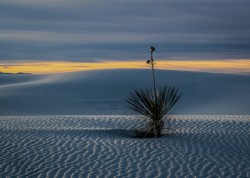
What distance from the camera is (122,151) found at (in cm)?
1006

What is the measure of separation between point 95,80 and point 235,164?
99.2 ft

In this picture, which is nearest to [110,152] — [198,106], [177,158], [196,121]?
[177,158]

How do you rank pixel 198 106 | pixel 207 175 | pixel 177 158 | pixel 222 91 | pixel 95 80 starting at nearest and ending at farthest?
pixel 207 175
pixel 177 158
pixel 198 106
pixel 222 91
pixel 95 80

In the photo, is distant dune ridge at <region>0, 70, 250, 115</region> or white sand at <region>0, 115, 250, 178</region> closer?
white sand at <region>0, 115, 250, 178</region>

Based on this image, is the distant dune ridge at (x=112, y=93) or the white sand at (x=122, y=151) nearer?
the white sand at (x=122, y=151)

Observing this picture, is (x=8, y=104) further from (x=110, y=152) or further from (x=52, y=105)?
(x=110, y=152)

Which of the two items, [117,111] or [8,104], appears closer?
[117,111]

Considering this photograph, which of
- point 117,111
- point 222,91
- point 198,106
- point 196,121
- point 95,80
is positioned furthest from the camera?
A: point 95,80

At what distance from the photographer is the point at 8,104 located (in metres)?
28.3

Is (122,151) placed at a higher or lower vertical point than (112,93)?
lower

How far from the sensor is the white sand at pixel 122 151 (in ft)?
28.0

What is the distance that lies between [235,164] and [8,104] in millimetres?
21479

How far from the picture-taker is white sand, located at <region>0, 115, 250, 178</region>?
28.0ft

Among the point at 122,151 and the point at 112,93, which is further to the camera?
the point at 112,93
